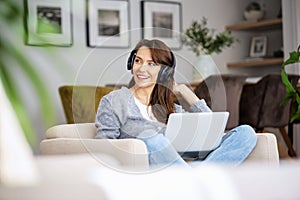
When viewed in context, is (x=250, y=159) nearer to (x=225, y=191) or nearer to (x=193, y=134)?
(x=193, y=134)

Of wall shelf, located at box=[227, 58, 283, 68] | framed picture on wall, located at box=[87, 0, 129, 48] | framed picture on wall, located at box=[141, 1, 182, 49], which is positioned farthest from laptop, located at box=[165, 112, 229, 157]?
wall shelf, located at box=[227, 58, 283, 68]

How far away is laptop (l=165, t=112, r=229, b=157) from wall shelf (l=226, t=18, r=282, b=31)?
149 inches

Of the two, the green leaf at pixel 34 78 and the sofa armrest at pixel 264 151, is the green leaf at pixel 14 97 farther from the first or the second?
the sofa armrest at pixel 264 151

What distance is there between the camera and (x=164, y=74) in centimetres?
137

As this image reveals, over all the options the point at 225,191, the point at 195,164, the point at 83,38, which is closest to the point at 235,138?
the point at 195,164

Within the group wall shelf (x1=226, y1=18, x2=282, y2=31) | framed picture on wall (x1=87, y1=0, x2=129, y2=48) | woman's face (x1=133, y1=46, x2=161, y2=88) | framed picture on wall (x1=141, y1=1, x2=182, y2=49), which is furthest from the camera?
wall shelf (x1=226, y1=18, x2=282, y2=31)

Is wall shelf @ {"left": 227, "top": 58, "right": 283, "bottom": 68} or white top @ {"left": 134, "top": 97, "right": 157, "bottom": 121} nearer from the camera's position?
white top @ {"left": 134, "top": 97, "right": 157, "bottom": 121}

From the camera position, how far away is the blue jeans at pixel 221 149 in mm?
1440

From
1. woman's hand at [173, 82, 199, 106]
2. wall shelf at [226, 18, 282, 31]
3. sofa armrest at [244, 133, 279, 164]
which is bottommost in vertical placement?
sofa armrest at [244, 133, 279, 164]

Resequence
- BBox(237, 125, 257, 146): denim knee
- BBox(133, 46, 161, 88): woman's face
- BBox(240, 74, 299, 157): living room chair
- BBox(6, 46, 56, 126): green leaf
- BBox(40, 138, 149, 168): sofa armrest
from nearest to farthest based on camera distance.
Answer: BBox(6, 46, 56, 126): green leaf, BBox(133, 46, 161, 88): woman's face, BBox(40, 138, 149, 168): sofa armrest, BBox(237, 125, 257, 146): denim knee, BBox(240, 74, 299, 157): living room chair

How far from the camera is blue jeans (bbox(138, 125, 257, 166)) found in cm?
144

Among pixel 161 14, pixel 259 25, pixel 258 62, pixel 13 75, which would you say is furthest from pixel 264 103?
pixel 13 75

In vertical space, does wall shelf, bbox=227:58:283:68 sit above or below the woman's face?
above

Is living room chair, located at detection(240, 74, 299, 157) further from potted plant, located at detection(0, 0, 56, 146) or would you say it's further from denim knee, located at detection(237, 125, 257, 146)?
potted plant, located at detection(0, 0, 56, 146)
